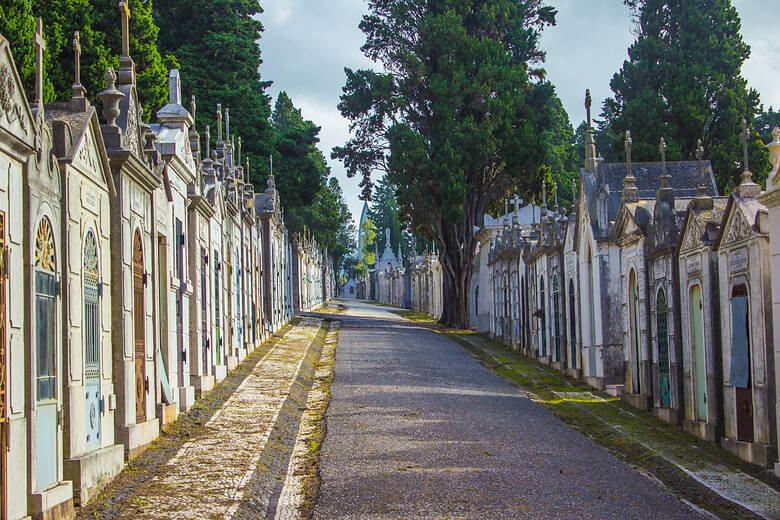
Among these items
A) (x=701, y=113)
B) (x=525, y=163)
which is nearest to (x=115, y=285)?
(x=525, y=163)

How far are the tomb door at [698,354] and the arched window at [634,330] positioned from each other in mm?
2803

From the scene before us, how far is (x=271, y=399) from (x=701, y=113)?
26020mm

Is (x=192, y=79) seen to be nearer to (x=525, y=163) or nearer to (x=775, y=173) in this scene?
(x=525, y=163)

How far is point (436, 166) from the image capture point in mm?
35438

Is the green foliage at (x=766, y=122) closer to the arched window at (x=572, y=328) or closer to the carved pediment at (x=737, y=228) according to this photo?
the arched window at (x=572, y=328)

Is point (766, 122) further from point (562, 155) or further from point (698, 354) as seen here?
point (698, 354)

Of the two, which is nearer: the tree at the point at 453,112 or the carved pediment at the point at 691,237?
the carved pediment at the point at 691,237

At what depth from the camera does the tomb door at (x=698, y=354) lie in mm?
12578

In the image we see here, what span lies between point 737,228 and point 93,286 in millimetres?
7427

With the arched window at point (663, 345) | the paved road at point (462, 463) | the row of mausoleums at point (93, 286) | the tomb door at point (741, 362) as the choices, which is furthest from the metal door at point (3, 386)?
the arched window at point (663, 345)

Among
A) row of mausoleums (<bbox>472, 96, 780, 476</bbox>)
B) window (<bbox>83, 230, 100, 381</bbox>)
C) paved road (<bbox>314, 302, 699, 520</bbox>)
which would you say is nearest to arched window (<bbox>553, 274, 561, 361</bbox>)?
row of mausoleums (<bbox>472, 96, 780, 476</bbox>)

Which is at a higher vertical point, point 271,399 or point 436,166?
point 436,166

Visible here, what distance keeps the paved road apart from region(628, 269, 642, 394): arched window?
5.75 ft

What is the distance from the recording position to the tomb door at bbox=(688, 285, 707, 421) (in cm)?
1258
